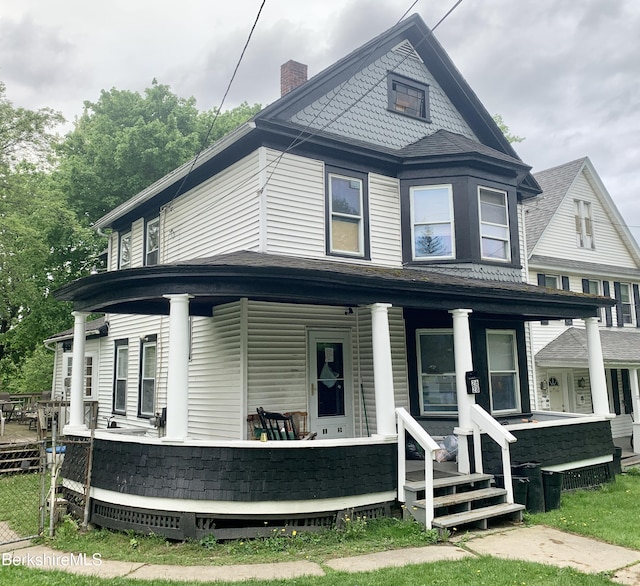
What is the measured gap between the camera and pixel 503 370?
11.1m

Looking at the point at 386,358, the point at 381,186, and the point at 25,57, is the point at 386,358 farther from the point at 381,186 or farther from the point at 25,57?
the point at 25,57

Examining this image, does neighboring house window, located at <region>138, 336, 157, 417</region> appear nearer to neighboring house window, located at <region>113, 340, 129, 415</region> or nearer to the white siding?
neighboring house window, located at <region>113, 340, 129, 415</region>

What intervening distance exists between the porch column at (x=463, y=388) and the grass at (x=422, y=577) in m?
2.63

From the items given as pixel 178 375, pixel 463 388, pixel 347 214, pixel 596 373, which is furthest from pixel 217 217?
pixel 596 373

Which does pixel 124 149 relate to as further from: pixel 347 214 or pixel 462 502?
pixel 462 502

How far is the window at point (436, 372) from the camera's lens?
10.2 m

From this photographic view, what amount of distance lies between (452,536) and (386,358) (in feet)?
8.02

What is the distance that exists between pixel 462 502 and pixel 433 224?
556cm

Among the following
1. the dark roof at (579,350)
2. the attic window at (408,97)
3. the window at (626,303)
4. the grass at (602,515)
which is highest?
the attic window at (408,97)

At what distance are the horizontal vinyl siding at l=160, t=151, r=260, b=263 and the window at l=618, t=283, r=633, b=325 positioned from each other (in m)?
14.7

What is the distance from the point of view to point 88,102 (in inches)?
1108

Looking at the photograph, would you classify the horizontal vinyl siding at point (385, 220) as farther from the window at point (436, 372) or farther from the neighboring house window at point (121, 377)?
the neighboring house window at point (121, 377)

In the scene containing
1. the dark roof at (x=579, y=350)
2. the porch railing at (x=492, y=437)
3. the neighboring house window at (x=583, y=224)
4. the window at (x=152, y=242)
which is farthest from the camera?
the neighboring house window at (x=583, y=224)
